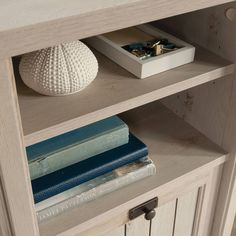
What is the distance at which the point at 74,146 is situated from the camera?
0.68 m

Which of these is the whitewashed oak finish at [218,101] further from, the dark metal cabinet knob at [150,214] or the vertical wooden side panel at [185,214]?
the dark metal cabinet knob at [150,214]

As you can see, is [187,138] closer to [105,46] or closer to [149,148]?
[149,148]

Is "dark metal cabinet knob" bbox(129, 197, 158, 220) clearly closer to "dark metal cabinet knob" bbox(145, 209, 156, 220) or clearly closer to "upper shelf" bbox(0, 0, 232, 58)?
"dark metal cabinet knob" bbox(145, 209, 156, 220)

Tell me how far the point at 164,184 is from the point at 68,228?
0.20 m

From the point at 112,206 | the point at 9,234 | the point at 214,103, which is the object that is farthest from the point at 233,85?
the point at 9,234

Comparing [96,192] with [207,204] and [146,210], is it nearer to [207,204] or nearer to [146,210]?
[146,210]

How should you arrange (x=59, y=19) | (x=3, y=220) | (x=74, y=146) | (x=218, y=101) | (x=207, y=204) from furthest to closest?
(x=207, y=204)
(x=218, y=101)
(x=74, y=146)
(x=3, y=220)
(x=59, y=19)

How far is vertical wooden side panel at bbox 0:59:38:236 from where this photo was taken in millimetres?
444

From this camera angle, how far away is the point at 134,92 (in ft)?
2.01

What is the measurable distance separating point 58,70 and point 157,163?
1.06 feet

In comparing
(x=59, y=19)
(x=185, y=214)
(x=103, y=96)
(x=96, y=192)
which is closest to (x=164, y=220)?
(x=185, y=214)

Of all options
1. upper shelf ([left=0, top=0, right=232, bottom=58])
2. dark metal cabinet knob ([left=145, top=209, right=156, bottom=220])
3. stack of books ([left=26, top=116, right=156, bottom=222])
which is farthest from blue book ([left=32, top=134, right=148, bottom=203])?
upper shelf ([left=0, top=0, right=232, bottom=58])

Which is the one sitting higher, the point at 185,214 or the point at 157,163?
the point at 157,163

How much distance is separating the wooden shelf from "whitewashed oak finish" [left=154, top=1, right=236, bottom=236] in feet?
0.09
